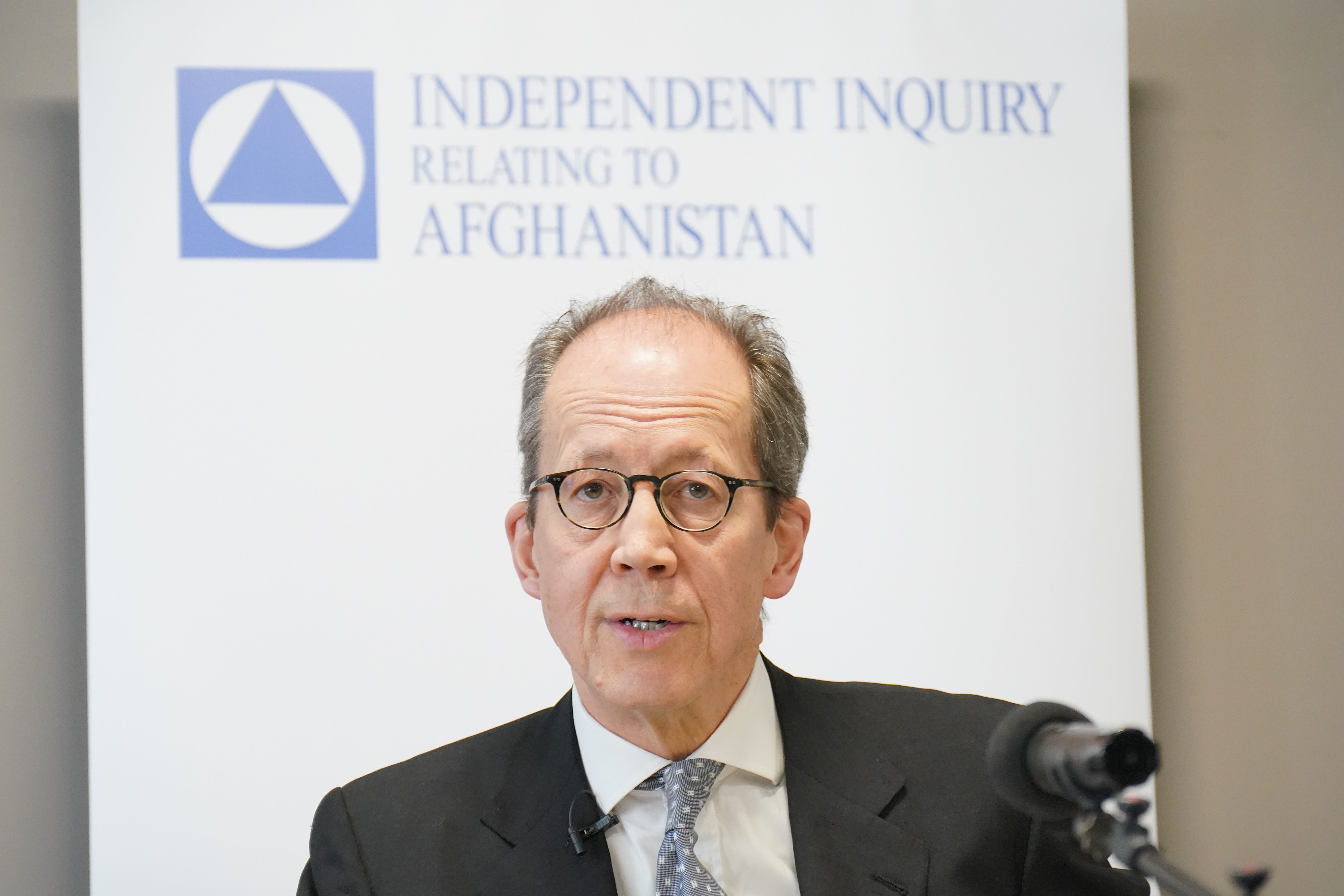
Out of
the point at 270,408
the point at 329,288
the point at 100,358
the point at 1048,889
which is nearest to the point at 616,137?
the point at 329,288

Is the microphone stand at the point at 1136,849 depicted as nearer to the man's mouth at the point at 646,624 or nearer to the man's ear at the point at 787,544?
the man's mouth at the point at 646,624

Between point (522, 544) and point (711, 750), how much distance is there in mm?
541

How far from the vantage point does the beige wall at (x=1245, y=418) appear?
329 cm

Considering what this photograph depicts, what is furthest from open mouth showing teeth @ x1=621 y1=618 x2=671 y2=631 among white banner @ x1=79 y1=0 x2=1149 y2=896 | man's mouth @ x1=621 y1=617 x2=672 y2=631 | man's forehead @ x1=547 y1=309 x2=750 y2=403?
white banner @ x1=79 y1=0 x2=1149 y2=896

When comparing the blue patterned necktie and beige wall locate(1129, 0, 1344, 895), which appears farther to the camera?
beige wall locate(1129, 0, 1344, 895)

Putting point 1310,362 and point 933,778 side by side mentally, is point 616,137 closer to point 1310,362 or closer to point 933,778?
point 933,778

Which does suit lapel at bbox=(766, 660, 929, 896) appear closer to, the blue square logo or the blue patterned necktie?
the blue patterned necktie

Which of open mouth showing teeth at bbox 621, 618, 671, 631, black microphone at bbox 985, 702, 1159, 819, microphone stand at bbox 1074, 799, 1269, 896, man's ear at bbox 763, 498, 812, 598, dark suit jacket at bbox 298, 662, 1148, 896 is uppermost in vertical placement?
man's ear at bbox 763, 498, 812, 598

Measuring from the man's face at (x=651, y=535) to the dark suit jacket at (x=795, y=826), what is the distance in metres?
0.20

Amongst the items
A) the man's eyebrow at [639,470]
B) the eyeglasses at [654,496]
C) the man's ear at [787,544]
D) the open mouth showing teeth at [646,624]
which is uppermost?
the man's eyebrow at [639,470]

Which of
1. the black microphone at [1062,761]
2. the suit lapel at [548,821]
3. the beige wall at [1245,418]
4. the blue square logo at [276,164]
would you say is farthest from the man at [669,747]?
the beige wall at [1245,418]

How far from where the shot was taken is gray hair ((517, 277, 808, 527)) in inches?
84.8

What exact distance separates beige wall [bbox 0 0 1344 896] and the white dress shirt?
1.71 meters

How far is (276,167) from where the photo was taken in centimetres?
286
